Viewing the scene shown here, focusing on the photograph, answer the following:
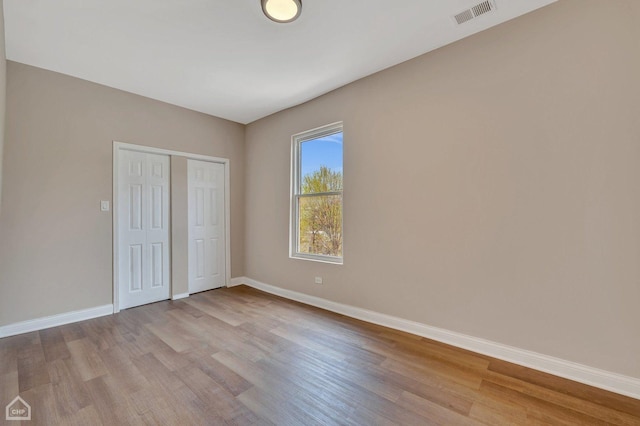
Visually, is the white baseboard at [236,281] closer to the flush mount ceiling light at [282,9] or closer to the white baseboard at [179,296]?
the white baseboard at [179,296]

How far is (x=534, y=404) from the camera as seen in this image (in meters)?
1.69

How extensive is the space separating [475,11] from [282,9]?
1.52 metres

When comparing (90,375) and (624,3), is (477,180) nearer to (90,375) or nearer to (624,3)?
(624,3)

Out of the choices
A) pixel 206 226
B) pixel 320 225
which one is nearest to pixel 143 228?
pixel 206 226

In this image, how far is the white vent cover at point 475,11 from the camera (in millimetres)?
2021

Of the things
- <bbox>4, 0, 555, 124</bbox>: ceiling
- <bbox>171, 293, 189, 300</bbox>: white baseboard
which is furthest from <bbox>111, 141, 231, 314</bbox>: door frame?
<bbox>4, 0, 555, 124</bbox>: ceiling

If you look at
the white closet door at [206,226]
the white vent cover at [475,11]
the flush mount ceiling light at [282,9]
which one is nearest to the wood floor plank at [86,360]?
the white closet door at [206,226]

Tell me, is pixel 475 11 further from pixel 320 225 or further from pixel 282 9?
pixel 320 225

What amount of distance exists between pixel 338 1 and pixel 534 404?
3.09 metres

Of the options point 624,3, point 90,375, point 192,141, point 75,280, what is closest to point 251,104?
point 192,141

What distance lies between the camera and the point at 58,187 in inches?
116

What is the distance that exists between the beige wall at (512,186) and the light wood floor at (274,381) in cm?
39

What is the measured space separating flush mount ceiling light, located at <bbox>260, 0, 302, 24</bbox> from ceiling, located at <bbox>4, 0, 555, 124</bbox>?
0.24ft

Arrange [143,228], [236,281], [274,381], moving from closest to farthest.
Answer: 1. [274,381]
2. [143,228]
3. [236,281]
